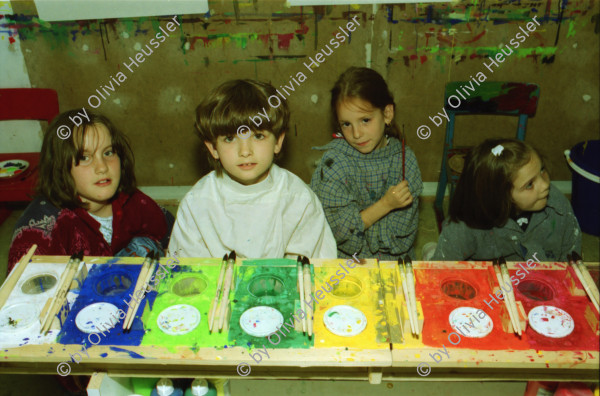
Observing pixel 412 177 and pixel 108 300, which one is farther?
pixel 412 177

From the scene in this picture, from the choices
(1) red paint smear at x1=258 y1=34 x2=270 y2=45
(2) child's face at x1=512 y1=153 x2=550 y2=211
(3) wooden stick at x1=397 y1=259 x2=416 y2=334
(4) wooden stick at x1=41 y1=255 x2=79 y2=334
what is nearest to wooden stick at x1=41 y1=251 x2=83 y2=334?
(4) wooden stick at x1=41 y1=255 x2=79 y2=334

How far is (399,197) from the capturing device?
2.34m

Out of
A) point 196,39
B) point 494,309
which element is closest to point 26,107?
point 196,39

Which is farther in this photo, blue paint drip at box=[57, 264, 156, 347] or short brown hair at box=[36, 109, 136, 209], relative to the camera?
short brown hair at box=[36, 109, 136, 209]

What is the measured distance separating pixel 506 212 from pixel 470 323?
84 centimetres

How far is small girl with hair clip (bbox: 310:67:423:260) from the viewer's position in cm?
232

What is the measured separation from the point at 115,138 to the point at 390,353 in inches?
58.8

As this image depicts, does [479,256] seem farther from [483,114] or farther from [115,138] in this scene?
[115,138]

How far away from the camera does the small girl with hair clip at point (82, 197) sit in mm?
2004

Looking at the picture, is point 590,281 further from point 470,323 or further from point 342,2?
point 342,2

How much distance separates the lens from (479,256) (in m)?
2.25

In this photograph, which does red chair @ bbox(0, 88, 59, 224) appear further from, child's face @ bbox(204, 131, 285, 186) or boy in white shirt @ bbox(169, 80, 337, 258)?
child's face @ bbox(204, 131, 285, 186)

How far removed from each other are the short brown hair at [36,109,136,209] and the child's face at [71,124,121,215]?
0.02 metres

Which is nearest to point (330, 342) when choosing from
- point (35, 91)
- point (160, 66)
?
point (160, 66)
